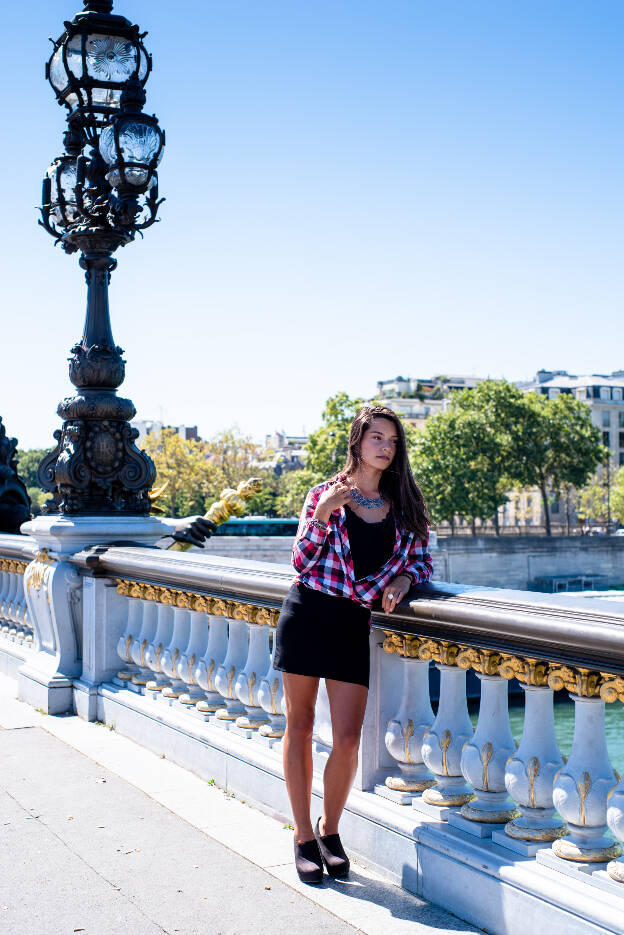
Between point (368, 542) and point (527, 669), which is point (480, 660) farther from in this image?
point (368, 542)

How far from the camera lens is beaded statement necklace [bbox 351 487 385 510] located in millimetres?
4168

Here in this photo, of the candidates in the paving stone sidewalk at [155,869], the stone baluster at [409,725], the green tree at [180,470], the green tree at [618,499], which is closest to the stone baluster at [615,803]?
the paving stone sidewalk at [155,869]

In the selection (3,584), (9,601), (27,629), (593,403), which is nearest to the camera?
(27,629)

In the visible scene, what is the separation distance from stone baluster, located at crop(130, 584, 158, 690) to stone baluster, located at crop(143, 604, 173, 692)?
0.11 meters

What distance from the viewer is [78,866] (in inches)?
171

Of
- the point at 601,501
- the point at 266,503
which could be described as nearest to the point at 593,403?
the point at 601,501

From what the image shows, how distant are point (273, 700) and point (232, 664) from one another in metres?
0.51

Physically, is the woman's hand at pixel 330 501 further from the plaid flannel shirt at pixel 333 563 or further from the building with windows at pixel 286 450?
the building with windows at pixel 286 450

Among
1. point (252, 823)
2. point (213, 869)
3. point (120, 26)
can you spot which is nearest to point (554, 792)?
point (213, 869)

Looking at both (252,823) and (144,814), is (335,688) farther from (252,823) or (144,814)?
(144,814)

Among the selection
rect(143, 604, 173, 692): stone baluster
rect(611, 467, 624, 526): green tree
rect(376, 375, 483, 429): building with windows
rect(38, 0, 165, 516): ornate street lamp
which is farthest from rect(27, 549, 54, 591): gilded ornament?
rect(376, 375, 483, 429): building with windows

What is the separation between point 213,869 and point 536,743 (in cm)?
142

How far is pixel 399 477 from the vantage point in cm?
420

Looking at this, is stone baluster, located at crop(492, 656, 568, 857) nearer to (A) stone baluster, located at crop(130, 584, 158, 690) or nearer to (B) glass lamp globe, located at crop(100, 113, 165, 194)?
(A) stone baluster, located at crop(130, 584, 158, 690)
